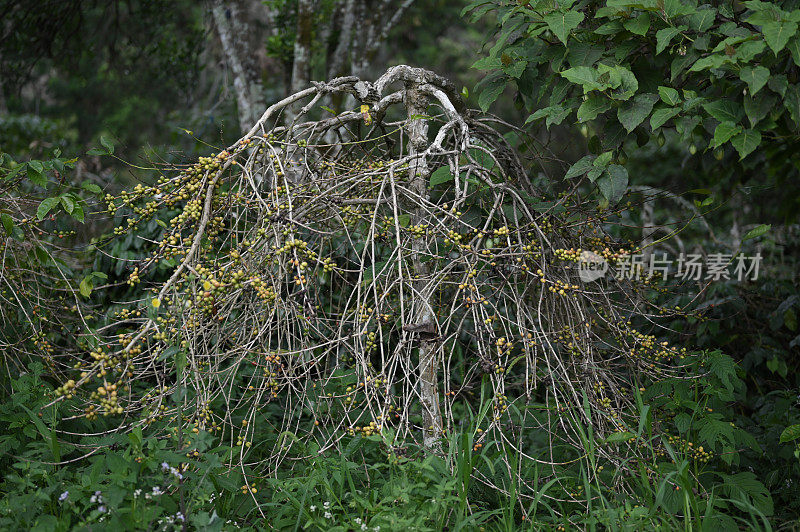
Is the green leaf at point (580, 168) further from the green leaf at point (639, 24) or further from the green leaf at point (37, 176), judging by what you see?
the green leaf at point (37, 176)

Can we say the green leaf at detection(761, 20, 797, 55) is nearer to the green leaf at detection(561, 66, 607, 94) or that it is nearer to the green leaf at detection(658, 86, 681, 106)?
the green leaf at detection(658, 86, 681, 106)

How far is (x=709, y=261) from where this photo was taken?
416cm

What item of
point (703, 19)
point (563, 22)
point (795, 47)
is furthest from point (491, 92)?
point (795, 47)

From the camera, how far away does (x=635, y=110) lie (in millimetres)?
2590

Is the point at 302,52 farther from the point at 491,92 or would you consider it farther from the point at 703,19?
the point at 703,19

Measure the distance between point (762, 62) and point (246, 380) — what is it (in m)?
2.95

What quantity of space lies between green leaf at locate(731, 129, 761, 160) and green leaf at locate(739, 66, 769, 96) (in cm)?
18

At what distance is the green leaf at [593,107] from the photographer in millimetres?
2590

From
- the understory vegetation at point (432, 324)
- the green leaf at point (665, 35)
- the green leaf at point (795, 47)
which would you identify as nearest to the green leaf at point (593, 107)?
the understory vegetation at point (432, 324)

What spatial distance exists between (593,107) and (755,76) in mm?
563

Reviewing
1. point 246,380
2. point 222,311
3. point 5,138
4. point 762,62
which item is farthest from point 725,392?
point 5,138

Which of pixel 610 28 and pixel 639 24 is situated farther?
pixel 610 28

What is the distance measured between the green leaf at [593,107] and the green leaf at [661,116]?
0.19m

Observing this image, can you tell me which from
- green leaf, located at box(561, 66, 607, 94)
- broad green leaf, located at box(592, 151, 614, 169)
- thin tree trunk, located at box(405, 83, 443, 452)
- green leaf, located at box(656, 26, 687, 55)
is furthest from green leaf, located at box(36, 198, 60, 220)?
green leaf, located at box(656, 26, 687, 55)
